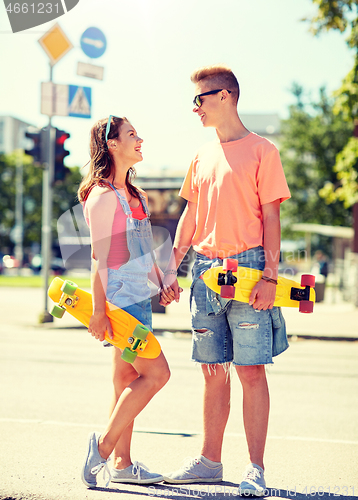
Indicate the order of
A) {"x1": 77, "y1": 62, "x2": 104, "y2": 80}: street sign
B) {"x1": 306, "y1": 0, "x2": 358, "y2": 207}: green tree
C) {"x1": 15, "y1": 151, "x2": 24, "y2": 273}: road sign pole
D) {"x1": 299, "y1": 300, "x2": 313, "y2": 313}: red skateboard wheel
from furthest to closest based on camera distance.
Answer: {"x1": 15, "y1": 151, "x2": 24, "y2": 273}: road sign pole, {"x1": 306, "y1": 0, "x2": 358, "y2": 207}: green tree, {"x1": 77, "y1": 62, "x2": 104, "y2": 80}: street sign, {"x1": 299, "y1": 300, "x2": 313, "y2": 313}: red skateboard wheel

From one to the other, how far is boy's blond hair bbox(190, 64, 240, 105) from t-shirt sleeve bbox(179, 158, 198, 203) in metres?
0.44

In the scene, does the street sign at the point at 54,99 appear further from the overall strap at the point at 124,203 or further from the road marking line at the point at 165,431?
the overall strap at the point at 124,203

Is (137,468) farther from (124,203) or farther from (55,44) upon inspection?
(55,44)

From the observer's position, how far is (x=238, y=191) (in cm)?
312

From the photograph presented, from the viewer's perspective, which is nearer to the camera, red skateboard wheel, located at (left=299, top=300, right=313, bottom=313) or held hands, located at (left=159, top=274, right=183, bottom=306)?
red skateboard wheel, located at (left=299, top=300, right=313, bottom=313)

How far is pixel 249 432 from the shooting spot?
306 cm

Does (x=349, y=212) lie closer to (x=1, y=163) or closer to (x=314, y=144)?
(x=314, y=144)

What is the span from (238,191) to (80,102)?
7814mm

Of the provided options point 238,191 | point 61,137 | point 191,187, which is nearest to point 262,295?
point 238,191

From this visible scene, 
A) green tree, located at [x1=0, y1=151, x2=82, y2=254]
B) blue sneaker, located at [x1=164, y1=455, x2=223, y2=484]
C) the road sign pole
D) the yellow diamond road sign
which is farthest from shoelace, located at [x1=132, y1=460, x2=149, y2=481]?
green tree, located at [x1=0, y1=151, x2=82, y2=254]

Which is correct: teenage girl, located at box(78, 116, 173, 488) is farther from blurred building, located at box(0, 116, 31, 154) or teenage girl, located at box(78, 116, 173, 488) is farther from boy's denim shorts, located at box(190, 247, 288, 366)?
blurred building, located at box(0, 116, 31, 154)

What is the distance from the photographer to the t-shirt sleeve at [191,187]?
338cm

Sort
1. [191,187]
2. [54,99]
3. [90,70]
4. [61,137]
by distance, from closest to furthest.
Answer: [191,187] → [90,70] → [54,99] → [61,137]

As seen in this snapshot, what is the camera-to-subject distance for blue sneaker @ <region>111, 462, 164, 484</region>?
3121mm
